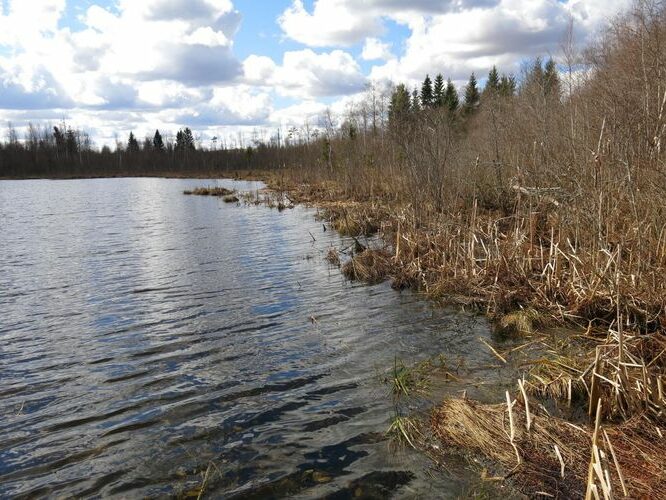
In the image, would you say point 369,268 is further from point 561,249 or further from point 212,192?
point 212,192

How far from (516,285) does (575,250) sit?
1.22 meters

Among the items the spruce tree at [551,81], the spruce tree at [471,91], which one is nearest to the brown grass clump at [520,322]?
the spruce tree at [551,81]

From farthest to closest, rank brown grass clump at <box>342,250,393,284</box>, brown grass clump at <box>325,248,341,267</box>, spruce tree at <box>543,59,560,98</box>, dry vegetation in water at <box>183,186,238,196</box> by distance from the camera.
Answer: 1. dry vegetation in water at <box>183,186,238,196</box>
2. spruce tree at <box>543,59,560,98</box>
3. brown grass clump at <box>325,248,341,267</box>
4. brown grass clump at <box>342,250,393,284</box>

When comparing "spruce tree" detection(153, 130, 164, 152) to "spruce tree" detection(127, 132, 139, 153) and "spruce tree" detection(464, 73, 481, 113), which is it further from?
"spruce tree" detection(464, 73, 481, 113)

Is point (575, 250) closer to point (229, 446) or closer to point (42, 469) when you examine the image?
point (229, 446)

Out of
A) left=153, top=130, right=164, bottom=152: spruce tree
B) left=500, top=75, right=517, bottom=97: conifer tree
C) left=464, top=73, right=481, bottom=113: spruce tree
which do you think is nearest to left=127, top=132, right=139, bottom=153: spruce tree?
left=153, top=130, right=164, bottom=152: spruce tree

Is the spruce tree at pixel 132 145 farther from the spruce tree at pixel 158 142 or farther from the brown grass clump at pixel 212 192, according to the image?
the brown grass clump at pixel 212 192

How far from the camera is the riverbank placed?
12.6 ft

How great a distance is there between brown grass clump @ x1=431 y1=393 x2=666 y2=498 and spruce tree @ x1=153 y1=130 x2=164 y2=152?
10992 cm

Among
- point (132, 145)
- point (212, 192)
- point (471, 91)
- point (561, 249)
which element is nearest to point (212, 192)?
point (212, 192)

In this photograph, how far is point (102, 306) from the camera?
9.54 metres

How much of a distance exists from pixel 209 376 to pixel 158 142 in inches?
4693

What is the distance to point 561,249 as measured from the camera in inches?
342

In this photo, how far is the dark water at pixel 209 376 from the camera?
4.25m
